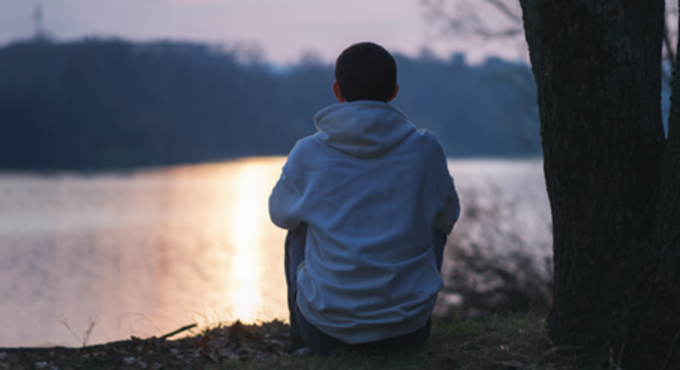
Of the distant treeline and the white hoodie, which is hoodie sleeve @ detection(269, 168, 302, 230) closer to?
the white hoodie

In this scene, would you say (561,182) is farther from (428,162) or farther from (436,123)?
(436,123)

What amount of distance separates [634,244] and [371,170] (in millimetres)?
963

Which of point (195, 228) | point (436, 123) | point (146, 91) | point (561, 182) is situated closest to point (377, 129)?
point (561, 182)

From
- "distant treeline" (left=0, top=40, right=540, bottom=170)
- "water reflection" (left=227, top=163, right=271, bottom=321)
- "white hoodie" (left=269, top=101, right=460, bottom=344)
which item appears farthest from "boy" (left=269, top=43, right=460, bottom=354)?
"distant treeline" (left=0, top=40, right=540, bottom=170)

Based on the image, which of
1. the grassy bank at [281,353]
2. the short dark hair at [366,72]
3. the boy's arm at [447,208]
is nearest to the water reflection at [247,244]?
the grassy bank at [281,353]

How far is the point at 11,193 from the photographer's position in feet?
79.9

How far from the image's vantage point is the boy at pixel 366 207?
2023mm

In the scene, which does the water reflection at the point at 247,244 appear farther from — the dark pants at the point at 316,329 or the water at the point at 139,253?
the dark pants at the point at 316,329

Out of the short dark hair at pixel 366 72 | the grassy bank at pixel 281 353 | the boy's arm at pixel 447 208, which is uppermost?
the short dark hair at pixel 366 72

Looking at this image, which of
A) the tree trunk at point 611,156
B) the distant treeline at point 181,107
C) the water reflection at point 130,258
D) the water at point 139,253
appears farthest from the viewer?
the distant treeline at point 181,107

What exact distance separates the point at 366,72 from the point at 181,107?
52.8 metres

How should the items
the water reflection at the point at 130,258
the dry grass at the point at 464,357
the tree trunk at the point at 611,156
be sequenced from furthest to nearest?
the water reflection at the point at 130,258, the dry grass at the point at 464,357, the tree trunk at the point at 611,156

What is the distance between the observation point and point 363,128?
2057 mm

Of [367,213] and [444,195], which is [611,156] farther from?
[367,213]
